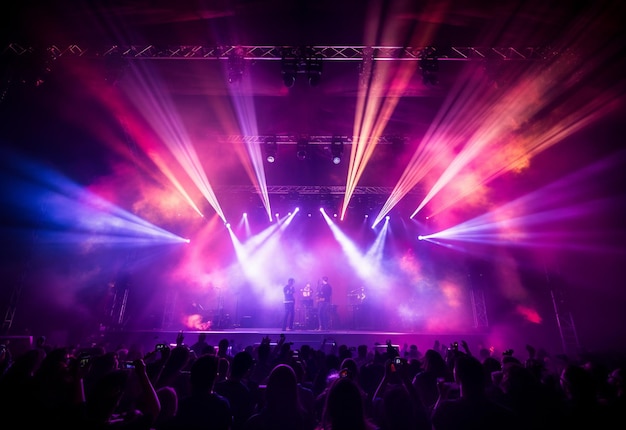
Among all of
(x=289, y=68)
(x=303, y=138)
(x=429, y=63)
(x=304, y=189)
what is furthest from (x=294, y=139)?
(x=429, y=63)

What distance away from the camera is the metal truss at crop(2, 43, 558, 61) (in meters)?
7.43

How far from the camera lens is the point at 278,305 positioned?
57.5 feet

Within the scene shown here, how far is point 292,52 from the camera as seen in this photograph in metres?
7.53

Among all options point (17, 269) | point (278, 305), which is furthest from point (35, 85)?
point (278, 305)

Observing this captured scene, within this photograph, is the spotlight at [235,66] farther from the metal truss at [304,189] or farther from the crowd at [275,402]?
the metal truss at [304,189]

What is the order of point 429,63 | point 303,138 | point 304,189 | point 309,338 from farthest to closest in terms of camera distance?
point 304,189 → point 309,338 → point 303,138 → point 429,63

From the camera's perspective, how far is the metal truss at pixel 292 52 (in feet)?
24.4

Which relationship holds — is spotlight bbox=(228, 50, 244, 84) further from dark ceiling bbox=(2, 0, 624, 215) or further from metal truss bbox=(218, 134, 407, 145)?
metal truss bbox=(218, 134, 407, 145)

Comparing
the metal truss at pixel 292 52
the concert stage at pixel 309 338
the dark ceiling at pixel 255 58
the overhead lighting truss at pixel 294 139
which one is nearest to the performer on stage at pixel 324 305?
the concert stage at pixel 309 338

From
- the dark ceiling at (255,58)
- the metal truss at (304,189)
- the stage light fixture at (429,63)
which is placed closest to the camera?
the dark ceiling at (255,58)

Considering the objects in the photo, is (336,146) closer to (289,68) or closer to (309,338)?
(289,68)

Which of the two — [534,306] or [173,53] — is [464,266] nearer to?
[534,306]

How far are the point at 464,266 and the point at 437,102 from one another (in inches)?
360

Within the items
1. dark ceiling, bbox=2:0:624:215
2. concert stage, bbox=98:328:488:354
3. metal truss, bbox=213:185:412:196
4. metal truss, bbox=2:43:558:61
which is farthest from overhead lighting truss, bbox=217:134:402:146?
concert stage, bbox=98:328:488:354
